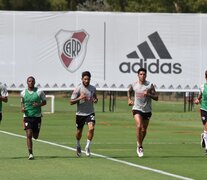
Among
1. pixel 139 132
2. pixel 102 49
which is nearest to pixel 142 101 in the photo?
pixel 139 132

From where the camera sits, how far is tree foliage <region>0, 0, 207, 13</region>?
85.8 m

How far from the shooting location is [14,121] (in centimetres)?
3975

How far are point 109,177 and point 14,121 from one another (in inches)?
918

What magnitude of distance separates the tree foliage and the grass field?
4917 cm

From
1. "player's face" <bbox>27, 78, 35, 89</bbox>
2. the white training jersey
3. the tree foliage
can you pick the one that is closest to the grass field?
the white training jersey

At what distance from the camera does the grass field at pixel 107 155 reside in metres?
17.4

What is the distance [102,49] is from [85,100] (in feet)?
102

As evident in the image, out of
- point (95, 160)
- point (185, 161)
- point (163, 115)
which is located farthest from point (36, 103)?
point (163, 115)

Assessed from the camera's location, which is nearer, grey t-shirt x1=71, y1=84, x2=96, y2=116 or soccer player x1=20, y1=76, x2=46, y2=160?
soccer player x1=20, y1=76, x2=46, y2=160

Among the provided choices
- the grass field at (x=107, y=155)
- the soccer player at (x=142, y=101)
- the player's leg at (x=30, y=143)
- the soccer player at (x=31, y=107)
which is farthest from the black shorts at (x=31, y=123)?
the soccer player at (x=142, y=101)

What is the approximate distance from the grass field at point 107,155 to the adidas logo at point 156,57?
15713 mm

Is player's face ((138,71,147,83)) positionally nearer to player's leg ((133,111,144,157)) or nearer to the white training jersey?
the white training jersey

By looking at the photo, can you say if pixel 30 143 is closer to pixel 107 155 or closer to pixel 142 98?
pixel 107 155

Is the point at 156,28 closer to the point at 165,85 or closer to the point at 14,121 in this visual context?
→ the point at 165,85
